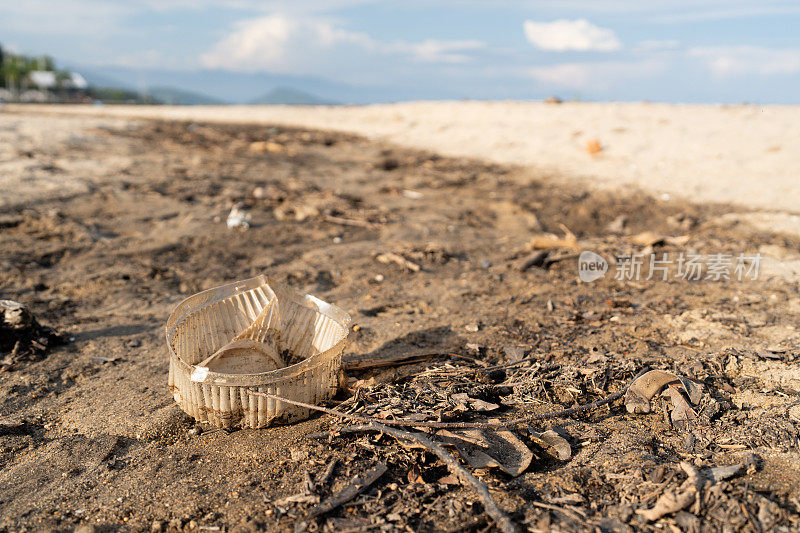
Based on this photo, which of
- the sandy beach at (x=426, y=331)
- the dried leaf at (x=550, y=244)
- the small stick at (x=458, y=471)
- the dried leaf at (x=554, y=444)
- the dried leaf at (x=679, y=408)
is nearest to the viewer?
the small stick at (x=458, y=471)

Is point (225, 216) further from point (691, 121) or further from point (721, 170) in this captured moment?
point (691, 121)

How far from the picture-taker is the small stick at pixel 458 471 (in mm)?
2203

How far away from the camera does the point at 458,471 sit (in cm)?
244

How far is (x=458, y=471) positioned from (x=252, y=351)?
5.01 ft

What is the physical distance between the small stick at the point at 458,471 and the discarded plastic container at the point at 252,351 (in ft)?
1.30

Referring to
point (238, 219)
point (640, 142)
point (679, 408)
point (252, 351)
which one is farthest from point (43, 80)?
point (679, 408)

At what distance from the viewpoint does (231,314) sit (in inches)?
139

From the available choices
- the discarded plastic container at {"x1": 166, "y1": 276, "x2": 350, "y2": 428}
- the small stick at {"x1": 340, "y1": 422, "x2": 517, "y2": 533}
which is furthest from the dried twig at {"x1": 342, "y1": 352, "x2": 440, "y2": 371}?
the small stick at {"x1": 340, "y1": 422, "x2": 517, "y2": 533}

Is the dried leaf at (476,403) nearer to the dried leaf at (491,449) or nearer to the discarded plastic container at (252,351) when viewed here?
the dried leaf at (491,449)

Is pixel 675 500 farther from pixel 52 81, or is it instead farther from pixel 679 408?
pixel 52 81

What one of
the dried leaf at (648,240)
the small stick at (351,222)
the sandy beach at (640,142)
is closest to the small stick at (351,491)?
the small stick at (351,222)

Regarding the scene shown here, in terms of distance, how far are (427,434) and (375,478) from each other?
37cm

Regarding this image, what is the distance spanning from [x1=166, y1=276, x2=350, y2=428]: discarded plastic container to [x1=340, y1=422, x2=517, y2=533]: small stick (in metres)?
0.39

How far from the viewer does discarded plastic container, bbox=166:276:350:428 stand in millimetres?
2744
